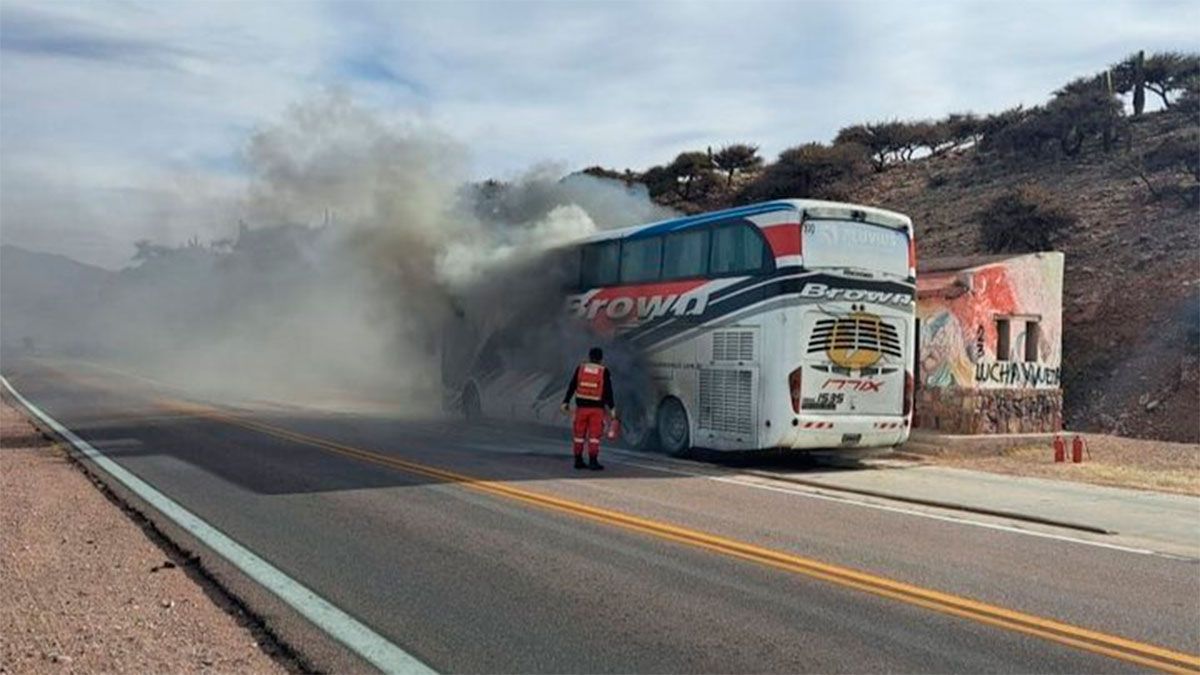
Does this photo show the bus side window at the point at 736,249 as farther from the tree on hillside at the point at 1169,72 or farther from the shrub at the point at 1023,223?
the tree on hillside at the point at 1169,72

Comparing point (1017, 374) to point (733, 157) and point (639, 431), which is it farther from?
point (733, 157)

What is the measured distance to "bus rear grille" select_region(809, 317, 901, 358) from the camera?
14.9 metres

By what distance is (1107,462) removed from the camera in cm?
1756

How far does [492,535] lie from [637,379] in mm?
9196

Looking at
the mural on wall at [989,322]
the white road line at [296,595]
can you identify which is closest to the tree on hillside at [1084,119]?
the mural on wall at [989,322]

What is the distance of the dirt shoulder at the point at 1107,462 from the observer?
14996mm

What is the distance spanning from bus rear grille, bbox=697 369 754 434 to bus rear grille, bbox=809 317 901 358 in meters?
1.10

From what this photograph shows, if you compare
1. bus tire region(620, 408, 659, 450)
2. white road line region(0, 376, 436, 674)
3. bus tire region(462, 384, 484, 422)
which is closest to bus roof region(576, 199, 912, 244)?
bus tire region(620, 408, 659, 450)

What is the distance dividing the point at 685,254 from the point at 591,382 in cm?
328

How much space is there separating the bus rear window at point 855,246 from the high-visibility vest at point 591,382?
10.6ft

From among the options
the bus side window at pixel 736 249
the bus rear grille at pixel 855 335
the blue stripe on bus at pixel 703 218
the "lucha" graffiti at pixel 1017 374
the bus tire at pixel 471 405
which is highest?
the blue stripe on bus at pixel 703 218

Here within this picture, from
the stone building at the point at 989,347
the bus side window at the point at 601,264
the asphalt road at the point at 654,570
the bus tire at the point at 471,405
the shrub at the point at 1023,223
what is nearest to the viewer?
the asphalt road at the point at 654,570

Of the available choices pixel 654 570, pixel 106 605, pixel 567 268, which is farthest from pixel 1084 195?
pixel 106 605

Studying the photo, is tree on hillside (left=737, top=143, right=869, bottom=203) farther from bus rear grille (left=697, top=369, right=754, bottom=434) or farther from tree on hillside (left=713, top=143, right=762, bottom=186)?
bus rear grille (left=697, top=369, right=754, bottom=434)
